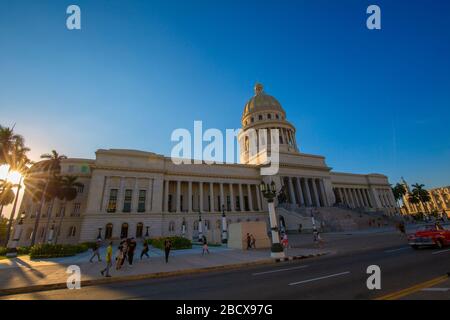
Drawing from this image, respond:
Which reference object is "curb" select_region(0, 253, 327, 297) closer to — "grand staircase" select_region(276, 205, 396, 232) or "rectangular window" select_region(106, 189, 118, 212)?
"grand staircase" select_region(276, 205, 396, 232)

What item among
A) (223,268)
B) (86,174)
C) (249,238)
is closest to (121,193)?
(86,174)

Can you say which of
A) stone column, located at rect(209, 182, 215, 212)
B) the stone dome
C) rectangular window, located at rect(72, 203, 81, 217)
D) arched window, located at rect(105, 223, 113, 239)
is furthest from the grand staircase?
rectangular window, located at rect(72, 203, 81, 217)

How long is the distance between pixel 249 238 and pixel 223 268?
396 inches

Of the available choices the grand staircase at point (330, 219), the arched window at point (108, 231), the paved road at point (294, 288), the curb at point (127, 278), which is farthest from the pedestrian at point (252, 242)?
the arched window at point (108, 231)

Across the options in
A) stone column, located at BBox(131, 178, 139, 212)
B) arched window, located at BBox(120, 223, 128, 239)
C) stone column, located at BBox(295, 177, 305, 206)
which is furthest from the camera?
stone column, located at BBox(295, 177, 305, 206)

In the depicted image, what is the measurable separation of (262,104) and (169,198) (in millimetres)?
48169

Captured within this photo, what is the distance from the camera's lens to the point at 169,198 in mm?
50281

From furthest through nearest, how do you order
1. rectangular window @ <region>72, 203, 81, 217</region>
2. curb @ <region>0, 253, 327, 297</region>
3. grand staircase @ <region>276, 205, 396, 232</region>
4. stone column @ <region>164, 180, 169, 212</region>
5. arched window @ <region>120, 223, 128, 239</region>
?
rectangular window @ <region>72, 203, 81, 217</region>, stone column @ <region>164, 180, 169, 212</region>, grand staircase @ <region>276, 205, 396, 232</region>, arched window @ <region>120, 223, 128, 239</region>, curb @ <region>0, 253, 327, 297</region>

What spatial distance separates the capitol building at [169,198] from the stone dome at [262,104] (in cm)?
1534

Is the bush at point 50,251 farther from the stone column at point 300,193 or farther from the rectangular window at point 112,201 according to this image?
the stone column at point 300,193

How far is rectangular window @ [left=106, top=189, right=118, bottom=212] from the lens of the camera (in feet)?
133

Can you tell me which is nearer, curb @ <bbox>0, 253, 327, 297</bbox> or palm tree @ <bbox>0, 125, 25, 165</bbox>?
curb @ <bbox>0, 253, 327, 297</bbox>

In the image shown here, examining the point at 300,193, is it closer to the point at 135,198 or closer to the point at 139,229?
the point at 139,229

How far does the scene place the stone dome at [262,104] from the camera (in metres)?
75.5
